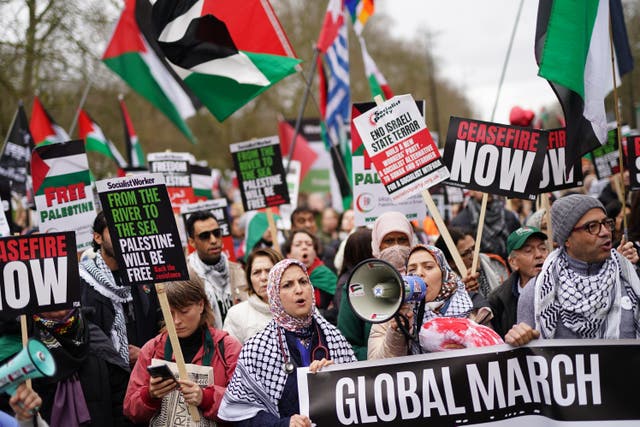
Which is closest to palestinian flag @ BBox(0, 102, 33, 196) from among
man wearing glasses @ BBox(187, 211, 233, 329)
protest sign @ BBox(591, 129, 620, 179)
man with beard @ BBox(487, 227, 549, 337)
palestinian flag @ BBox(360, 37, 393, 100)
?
man wearing glasses @ BBox(187, 211, 233, 329)

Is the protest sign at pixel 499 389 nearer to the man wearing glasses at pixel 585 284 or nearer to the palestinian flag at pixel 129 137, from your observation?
the man wearing glasses at pixel 585 284

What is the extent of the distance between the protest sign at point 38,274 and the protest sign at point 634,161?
3.68 meters

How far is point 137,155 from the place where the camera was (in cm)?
1527

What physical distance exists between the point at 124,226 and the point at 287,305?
0.97 metres

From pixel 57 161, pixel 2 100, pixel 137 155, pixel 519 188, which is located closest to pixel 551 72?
pixel 519 188

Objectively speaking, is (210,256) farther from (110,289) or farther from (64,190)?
(110,289)

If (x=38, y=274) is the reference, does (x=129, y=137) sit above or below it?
above

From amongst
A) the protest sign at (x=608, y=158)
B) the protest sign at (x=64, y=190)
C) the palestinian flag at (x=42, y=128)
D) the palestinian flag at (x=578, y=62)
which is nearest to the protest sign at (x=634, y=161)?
the palestinian flag at (x=578, y=62)

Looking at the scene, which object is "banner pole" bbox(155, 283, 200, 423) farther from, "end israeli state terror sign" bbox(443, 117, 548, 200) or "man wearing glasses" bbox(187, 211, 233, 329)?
"man wearing glasses" bbox(187, 211, 233, 329)

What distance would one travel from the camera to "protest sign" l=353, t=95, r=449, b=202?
5.65 metres

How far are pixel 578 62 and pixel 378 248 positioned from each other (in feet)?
5.45

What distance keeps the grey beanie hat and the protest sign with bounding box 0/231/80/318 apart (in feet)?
7.62

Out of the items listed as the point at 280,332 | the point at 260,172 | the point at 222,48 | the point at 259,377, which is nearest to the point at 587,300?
the point at 280,332

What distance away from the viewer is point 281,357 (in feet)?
13.9
